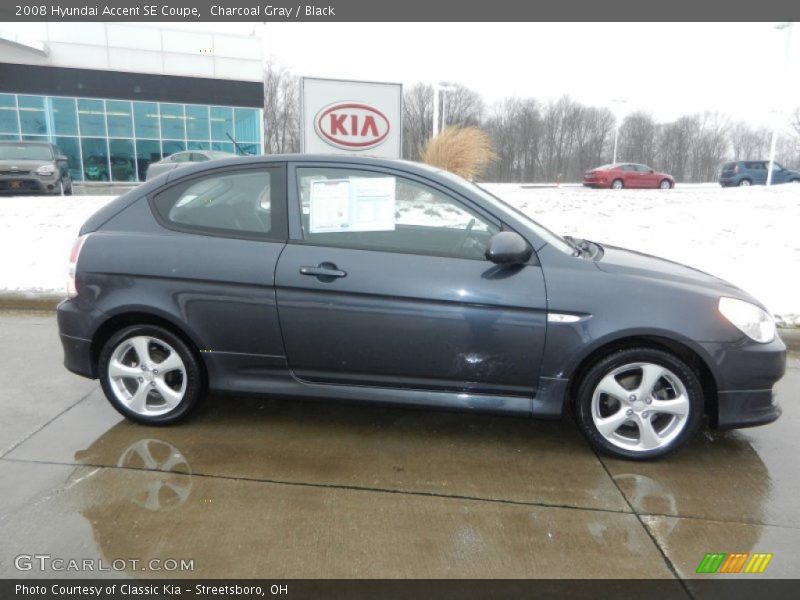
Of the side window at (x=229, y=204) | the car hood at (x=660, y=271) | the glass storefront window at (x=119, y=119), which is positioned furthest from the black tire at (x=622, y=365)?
the glass storefront window at (x=119, y=119)

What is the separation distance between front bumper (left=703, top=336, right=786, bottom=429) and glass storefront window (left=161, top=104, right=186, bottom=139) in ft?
103

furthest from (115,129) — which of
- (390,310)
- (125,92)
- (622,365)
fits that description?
(622,365)

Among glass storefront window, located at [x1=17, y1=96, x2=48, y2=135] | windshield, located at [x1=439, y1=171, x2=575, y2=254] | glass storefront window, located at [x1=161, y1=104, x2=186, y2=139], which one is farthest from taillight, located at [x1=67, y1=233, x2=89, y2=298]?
glass storefront window, located at [x1=17, y1=96, x2=48, y2=135]

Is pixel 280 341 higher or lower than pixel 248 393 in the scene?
higher

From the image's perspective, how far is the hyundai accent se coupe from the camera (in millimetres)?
3227

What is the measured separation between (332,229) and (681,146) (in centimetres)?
7631

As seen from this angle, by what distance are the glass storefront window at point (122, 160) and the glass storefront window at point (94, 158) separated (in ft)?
1.01

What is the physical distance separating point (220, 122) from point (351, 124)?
23419mm

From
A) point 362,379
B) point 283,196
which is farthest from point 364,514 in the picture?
point 283,196

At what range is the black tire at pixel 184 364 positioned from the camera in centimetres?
356
